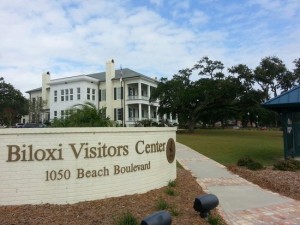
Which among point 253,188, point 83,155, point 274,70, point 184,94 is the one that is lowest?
point 253,188

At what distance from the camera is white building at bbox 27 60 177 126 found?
5724cm

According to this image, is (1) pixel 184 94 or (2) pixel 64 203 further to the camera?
(1) pixel 184 94

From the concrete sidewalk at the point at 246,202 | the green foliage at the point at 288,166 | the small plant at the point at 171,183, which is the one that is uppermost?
the green foliage at the point at 288,166

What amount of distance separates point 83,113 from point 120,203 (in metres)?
4.48

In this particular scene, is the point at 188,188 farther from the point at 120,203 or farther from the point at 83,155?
the point at 83,155

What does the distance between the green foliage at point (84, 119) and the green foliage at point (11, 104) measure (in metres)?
58.1

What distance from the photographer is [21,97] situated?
78.9 m

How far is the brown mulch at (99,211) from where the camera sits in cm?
629

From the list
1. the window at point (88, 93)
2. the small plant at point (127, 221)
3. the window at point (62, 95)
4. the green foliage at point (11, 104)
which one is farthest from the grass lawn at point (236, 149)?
the green foliage at point (11, 104)

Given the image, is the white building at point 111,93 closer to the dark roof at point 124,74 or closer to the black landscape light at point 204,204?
the dark roof at point 124,74

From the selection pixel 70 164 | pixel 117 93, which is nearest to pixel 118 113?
pixel 117 93

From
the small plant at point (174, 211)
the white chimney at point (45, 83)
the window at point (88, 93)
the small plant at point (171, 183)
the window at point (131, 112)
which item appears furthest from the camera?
the white chimney at point (45, 83)

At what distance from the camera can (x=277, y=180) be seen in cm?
1062

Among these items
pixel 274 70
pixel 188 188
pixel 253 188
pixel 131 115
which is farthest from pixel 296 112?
pixel 131 115
